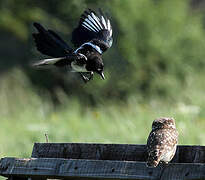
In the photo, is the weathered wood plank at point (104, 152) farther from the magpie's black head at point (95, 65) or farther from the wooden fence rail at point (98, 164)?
the magpie's black head at point (95, 65)

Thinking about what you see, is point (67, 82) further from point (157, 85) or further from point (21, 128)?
point (21, 128)

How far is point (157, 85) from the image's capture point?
1410 cm

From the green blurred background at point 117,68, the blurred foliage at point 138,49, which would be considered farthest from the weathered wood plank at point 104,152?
the blurred foliage at point 138,49

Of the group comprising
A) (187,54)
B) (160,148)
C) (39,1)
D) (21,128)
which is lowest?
(160,148)

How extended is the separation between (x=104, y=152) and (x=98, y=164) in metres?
0.49

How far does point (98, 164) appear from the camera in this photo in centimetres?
368

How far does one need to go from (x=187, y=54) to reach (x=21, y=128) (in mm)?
6748

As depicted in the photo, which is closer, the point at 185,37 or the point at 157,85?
the point at 157,85

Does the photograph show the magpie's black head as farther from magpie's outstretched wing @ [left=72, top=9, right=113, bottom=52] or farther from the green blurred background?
the green blurred background

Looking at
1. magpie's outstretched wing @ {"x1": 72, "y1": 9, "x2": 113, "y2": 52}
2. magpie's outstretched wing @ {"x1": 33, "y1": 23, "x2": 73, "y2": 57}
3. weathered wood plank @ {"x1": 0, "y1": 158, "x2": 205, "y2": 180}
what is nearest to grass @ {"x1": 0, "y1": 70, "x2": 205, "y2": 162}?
magpie's outstretched wing @ {"x1": 72, "y1": 9, "x2": 113, "y2": 52}

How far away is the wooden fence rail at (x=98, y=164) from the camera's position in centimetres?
347

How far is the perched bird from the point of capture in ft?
12.7

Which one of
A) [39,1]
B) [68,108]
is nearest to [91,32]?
[68,108]

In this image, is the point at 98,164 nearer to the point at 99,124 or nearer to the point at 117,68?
the point at 99,124
